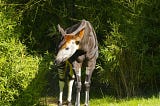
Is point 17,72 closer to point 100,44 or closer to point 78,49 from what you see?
point 78,49

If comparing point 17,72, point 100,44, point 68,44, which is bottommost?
point 17,72

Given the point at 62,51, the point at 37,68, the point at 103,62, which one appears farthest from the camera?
the point at 103,62

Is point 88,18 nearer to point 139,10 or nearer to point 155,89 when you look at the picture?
point 139,10

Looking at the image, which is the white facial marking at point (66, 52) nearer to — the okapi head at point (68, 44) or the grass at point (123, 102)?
the okapi head at point (68, 44)

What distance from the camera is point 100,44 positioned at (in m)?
9.70

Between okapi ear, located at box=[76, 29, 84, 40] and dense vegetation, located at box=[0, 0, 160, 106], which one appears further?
dense vegetation, located at box=[0, 0, 160, 106]

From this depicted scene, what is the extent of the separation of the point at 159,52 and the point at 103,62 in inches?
48.3

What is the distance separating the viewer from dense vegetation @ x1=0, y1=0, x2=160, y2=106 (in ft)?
28.3

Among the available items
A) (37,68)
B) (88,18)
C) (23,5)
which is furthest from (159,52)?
(23,5)

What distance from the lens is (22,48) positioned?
8.94 m

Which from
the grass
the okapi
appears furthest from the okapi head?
the grass

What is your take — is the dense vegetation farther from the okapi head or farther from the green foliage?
the okapi head

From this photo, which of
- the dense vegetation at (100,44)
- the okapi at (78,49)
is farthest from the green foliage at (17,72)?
the okapi at (78,49)

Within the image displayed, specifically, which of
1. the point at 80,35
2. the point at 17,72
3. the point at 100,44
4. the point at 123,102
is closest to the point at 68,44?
the point at 80,35
